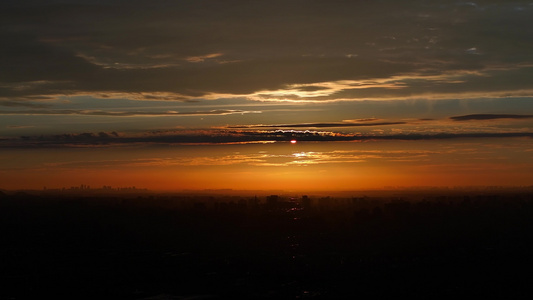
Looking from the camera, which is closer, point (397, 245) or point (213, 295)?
point (213, 295)

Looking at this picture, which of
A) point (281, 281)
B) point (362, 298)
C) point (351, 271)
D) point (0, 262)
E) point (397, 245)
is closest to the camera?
point (362, 298)

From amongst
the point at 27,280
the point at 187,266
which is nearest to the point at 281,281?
the point at 187,266

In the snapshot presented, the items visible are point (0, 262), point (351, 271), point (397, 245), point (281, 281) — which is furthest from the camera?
point (397, 245)

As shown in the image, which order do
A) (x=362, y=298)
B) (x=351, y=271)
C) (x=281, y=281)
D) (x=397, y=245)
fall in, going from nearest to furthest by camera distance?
(x=362, y=298) → (x=281, y=281) → (x=351, y=271) → (x=397, y=245)

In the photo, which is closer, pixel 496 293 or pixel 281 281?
pixel 496 293

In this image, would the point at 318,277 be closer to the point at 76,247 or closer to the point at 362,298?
the point at 362,298

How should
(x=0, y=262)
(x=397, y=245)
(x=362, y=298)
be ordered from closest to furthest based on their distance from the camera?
(x=362, y=298) < (x=0, y=262) < (x=397, y=245)

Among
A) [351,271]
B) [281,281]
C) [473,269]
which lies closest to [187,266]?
[281,281]

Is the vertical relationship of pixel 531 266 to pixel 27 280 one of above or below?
below

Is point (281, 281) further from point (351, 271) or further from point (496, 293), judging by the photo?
point (496, 293)
